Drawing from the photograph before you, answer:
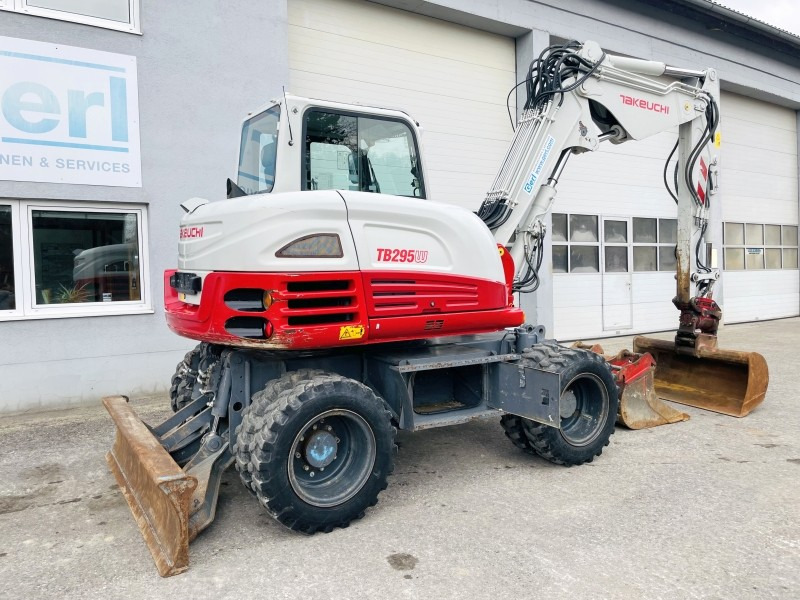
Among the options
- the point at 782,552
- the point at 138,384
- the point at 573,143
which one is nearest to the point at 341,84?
the point at 573,143

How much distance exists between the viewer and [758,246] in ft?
52.5

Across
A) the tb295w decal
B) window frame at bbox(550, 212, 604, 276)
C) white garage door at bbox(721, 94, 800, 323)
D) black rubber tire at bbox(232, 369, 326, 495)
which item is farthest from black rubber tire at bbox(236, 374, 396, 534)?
white garage door at bbox(721, 94, 800, 323)

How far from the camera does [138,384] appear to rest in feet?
24.6

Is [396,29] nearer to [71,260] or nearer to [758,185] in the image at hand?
[71,260]

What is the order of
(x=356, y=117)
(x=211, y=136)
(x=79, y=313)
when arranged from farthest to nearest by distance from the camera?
(x=211, y=136)
(x=79, y=313)
(x=356, y=117)

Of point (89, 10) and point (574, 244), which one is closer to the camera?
point (89, 10)

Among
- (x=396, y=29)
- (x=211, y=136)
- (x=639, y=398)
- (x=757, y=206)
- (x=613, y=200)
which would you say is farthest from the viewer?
(x=757, y=206)

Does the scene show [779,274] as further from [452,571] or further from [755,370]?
[452,571]

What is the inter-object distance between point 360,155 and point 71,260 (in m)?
4.41

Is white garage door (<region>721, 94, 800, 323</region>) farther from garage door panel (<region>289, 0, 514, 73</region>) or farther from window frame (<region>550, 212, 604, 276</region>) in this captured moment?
garage door panel (<region>289, 0, 514, 73</region>)

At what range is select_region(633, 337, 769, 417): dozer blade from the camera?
640 cm

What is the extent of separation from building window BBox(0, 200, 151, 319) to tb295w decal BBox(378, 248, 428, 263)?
14.3 ft

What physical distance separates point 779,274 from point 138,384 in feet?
53.1

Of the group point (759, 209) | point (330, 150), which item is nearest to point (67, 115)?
point (330, 150)
